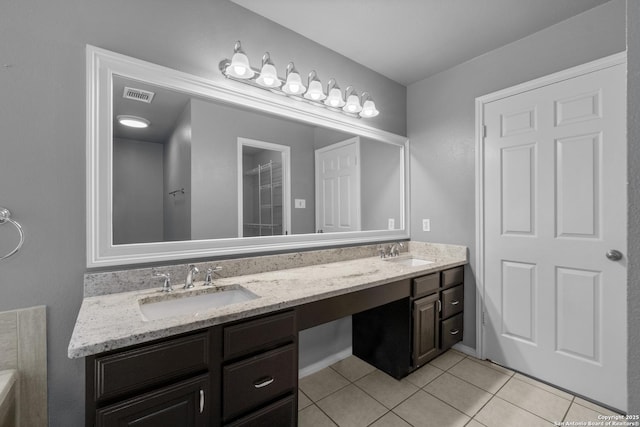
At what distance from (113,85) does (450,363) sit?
2.83m

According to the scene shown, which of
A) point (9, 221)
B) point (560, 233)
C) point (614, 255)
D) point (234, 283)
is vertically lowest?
point (234, 283)

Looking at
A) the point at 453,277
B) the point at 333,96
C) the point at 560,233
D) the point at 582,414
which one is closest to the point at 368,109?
the point at 333,96

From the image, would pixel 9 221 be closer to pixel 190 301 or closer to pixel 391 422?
pixel 190 301

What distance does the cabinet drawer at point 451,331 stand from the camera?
86.0 inches

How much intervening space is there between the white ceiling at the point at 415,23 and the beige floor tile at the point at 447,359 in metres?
2.45

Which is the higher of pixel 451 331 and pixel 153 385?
pixel 153 385

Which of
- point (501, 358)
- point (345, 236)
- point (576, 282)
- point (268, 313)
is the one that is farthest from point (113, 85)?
point (501, 358)

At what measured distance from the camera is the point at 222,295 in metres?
1.47

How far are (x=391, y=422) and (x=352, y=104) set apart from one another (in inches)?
83.2

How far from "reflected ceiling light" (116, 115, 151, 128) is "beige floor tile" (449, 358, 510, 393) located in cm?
257

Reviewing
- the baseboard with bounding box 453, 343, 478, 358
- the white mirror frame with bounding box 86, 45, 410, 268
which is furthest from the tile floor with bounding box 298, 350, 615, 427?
the white mirror frame with bounding box 86, 45, 410, 268

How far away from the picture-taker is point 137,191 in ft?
4.67

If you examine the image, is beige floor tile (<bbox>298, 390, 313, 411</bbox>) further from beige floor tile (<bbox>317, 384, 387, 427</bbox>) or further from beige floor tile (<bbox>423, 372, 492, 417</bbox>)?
beige floor tile (<bbox>423, 372, 492, 417</bbox>)

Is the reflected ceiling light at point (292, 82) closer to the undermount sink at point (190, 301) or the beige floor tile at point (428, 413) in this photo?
the undermount sink at point (190, 301)
